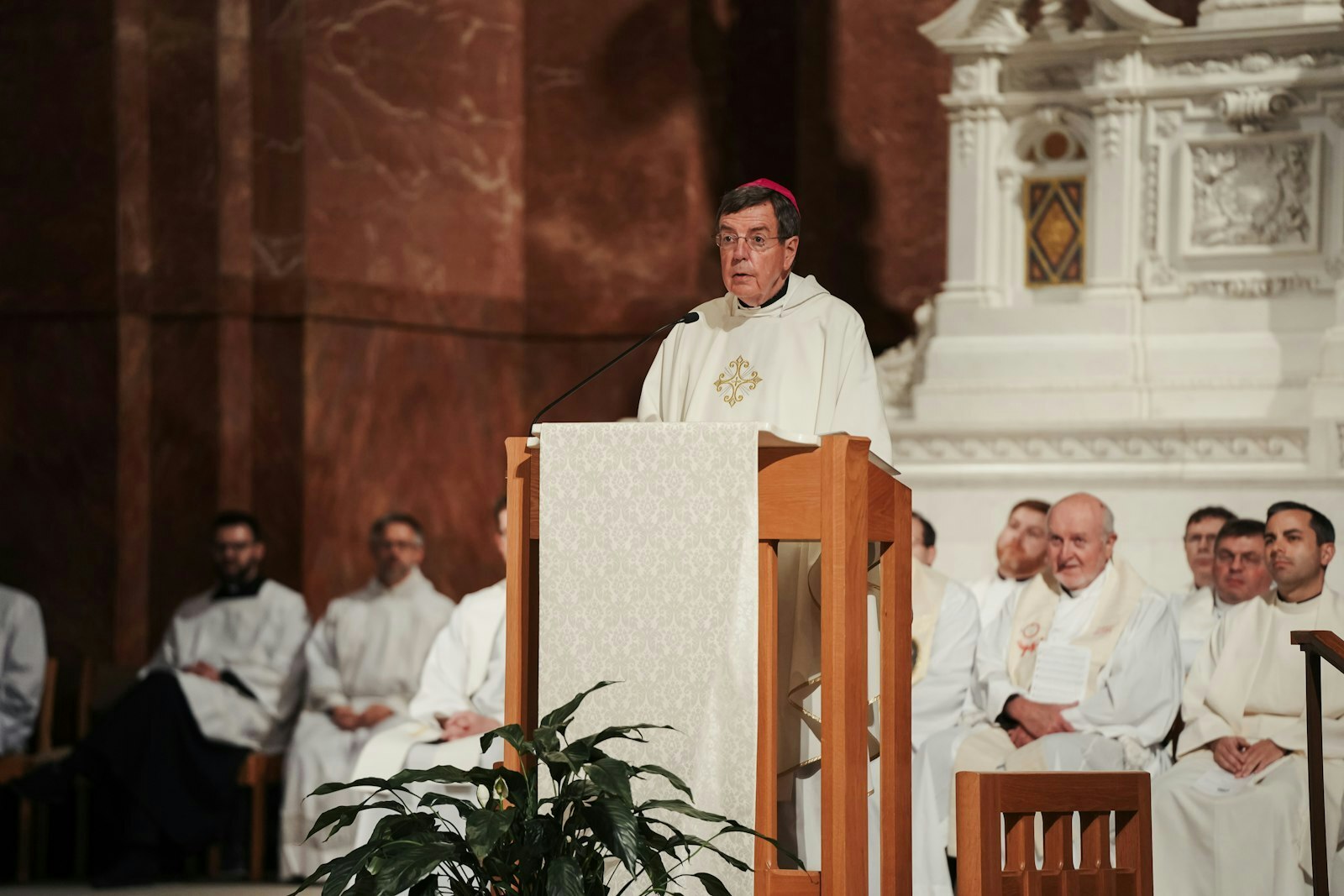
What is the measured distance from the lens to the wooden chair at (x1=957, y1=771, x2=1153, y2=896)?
3287 millimetres

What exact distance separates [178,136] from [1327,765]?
237 inches

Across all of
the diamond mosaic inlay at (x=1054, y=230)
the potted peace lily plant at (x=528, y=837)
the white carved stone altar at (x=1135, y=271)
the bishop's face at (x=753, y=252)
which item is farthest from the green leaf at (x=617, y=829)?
the diamond mosaic inlay at (x=1054, y=230)

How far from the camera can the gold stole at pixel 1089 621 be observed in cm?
646

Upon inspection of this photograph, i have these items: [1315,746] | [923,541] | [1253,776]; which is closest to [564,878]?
[1315,746]

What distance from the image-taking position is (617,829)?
3.23 metres

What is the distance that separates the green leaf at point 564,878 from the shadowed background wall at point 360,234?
19.6ft

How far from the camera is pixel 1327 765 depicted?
19.1ft

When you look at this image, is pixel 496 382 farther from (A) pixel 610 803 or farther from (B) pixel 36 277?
(A) pixel 610 803

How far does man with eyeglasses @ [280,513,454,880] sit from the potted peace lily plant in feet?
13.1

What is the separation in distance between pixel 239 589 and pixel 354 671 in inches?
30.0

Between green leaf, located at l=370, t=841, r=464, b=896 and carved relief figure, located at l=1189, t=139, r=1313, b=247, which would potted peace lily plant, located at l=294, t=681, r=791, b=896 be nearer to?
green leaf, located at l=370, t=841, r=464, b=896

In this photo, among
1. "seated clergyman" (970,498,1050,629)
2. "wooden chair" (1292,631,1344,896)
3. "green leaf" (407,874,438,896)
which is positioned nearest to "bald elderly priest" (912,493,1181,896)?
"seated clergyman" (970,498,1050,629)

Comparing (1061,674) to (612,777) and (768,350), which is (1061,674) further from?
(612,777)

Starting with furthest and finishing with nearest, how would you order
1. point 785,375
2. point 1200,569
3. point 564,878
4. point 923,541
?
point 923,541 < point 1200,569 < point 785,375 < point 564,878
